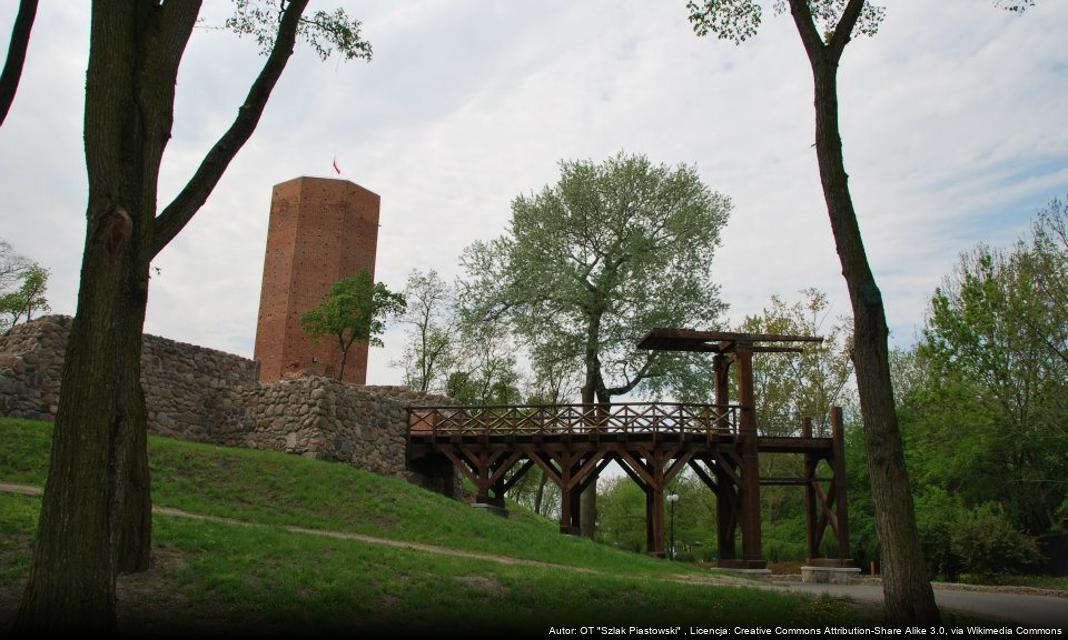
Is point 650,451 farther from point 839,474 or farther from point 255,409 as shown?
point 255,409

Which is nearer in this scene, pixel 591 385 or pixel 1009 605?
pixel 1009 605

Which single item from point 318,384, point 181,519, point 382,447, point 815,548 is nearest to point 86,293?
point 181,519

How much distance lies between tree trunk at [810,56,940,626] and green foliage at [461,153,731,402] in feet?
55.5

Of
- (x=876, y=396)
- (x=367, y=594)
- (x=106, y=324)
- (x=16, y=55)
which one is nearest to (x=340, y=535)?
(x=367, y=594)

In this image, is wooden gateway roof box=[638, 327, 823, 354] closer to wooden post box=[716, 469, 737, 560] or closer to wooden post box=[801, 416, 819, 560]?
wooden post box=[801, 416, 819, 560]

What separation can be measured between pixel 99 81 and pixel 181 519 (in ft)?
20.2

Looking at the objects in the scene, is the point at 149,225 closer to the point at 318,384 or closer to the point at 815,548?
the point at 318,384

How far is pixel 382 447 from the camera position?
69.3ft

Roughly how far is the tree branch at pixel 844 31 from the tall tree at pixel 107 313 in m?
6.36

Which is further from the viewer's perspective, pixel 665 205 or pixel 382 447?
pixel 665 205

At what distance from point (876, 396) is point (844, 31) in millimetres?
3929

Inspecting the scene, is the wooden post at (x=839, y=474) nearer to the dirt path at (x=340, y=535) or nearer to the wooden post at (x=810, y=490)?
the wooden post at (x=810, y=490)

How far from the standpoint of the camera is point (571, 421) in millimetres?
21422

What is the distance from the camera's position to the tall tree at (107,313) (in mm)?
5859
